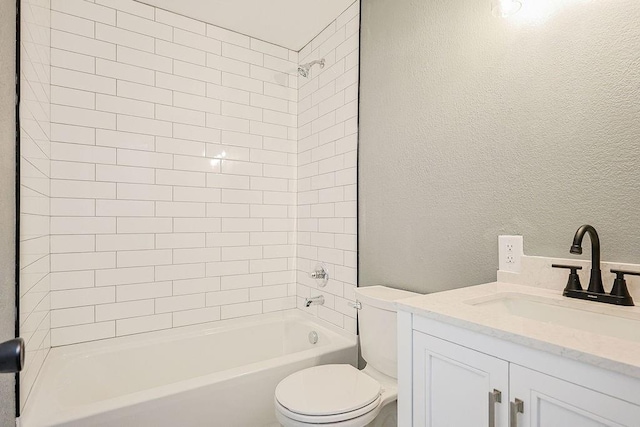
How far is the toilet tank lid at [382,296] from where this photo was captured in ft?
5.07

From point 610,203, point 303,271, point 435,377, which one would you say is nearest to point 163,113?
point 303,271

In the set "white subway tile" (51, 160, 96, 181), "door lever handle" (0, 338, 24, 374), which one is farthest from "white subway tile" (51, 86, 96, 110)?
"door lever handle" (0, 338, 24, 374)

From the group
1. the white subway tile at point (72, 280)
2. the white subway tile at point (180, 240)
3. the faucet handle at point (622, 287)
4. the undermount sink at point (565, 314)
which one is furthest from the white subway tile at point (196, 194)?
the faucet handle at point (622, 287)

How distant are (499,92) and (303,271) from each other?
175 centimetres

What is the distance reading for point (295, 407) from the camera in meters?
1.30

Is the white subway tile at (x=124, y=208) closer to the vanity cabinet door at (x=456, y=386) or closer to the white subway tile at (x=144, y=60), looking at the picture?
the white subway tile at (x=144, y=60)

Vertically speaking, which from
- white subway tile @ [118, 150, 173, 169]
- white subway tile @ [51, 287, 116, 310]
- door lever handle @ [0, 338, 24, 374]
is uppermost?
white subway tile @ [118, 150, 173, 169]

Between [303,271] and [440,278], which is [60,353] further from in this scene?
[440,278]

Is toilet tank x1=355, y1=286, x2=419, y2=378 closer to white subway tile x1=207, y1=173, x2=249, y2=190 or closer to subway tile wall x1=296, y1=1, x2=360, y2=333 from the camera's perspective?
subway tile wall x1=296, y1=1, x2=360, y2=333

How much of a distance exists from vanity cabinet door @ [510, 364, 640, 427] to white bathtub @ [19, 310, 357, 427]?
122 cm

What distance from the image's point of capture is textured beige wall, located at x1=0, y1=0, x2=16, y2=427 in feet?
2.95

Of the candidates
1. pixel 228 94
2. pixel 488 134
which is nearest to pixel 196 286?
pixel 228 94

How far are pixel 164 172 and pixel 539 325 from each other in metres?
2.11

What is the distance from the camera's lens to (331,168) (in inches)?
89.6
